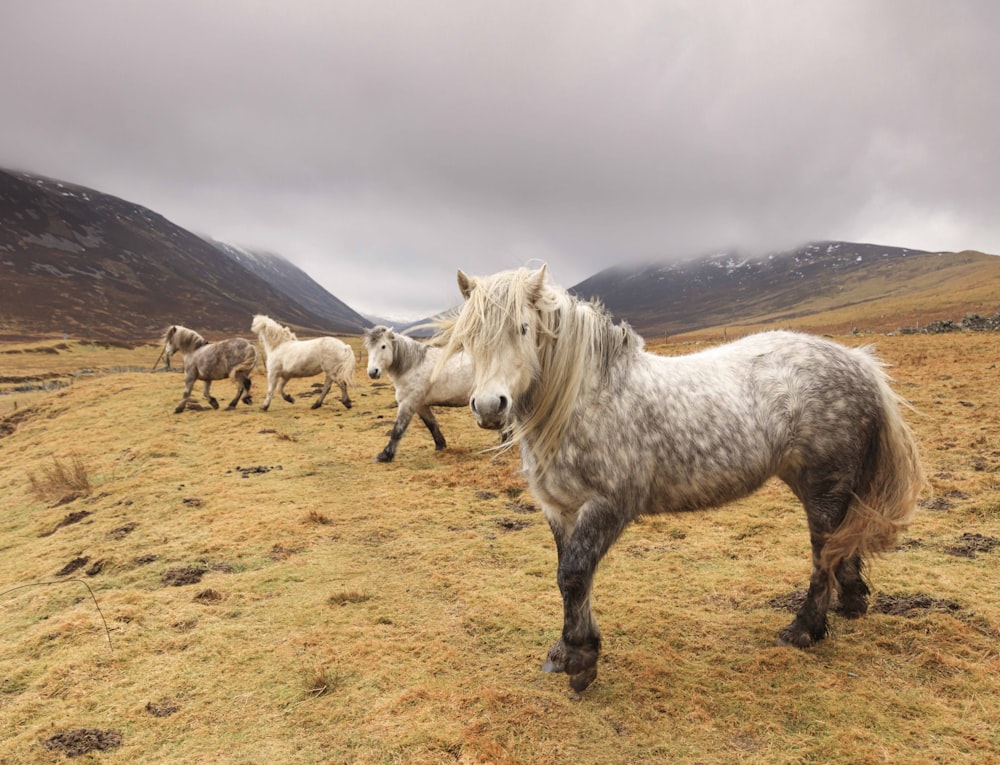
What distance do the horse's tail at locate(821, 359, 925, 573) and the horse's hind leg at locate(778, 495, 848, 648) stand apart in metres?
0.07

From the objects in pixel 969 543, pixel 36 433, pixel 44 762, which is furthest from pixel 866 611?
pixel 36 433

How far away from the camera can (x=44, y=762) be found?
3295 mm

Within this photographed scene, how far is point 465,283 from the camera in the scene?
4035mm

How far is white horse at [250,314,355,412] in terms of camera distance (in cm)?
1736

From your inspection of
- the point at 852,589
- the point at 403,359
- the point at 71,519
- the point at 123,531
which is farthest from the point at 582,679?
the point at 71,519

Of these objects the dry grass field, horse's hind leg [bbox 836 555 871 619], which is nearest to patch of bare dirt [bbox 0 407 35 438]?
the dry grass field

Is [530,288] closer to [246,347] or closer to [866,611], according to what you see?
[866,611]

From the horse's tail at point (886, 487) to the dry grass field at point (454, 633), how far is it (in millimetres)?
874

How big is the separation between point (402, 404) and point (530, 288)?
8.69m

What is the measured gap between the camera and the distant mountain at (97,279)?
10019cm

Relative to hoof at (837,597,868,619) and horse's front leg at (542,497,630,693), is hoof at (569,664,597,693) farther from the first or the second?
hoof at (837,597,868,619)

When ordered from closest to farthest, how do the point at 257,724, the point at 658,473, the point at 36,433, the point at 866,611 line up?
the point at 257,724, the point at 658,473, the point at 866,611, the point at 36,433

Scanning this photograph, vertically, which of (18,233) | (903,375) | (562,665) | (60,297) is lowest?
(562,665)

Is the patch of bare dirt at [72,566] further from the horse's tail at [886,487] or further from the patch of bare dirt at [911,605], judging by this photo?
the patch of bare dirt at [911,605]
